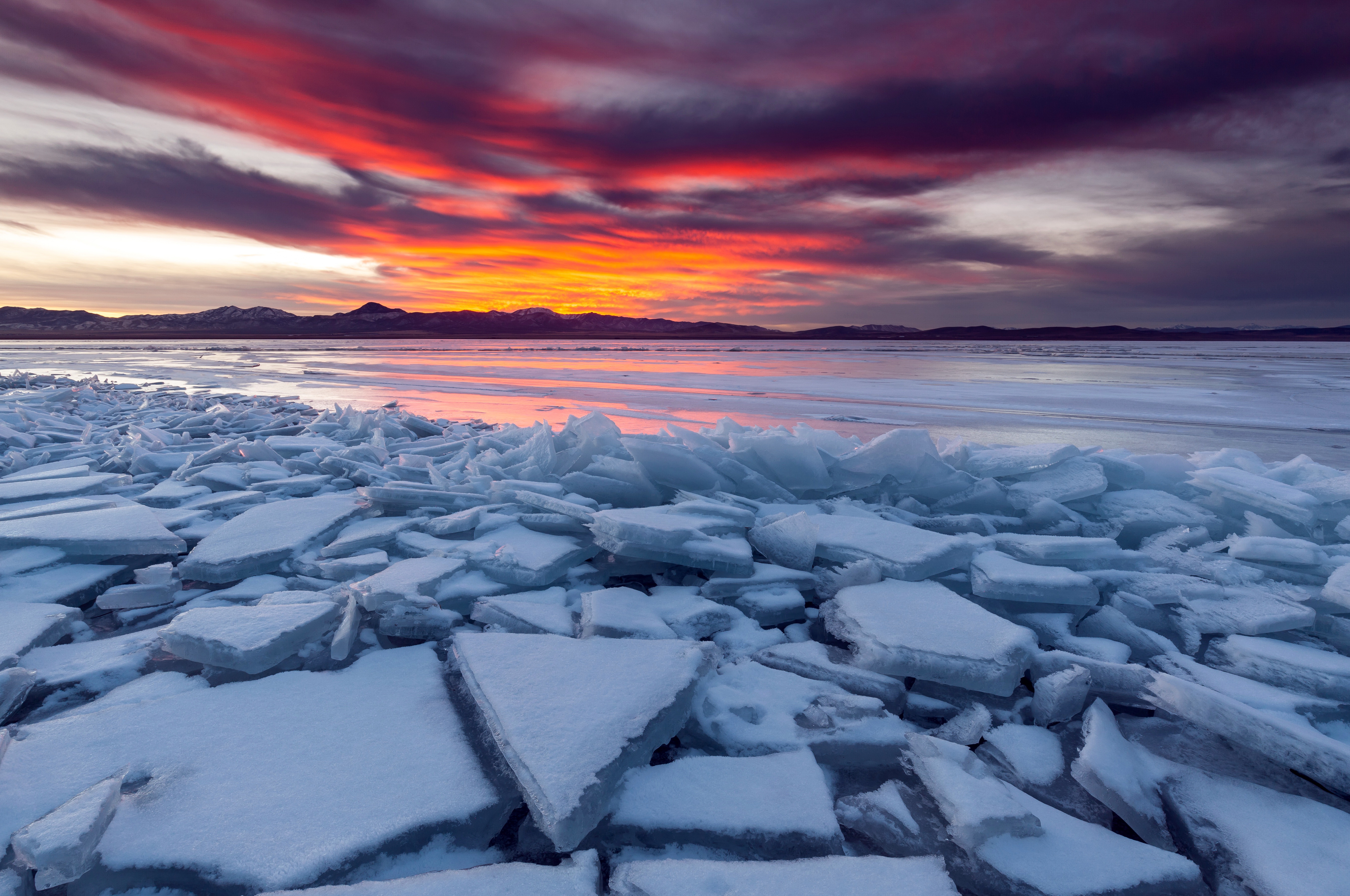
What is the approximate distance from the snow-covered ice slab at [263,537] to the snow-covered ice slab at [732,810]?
1795mm

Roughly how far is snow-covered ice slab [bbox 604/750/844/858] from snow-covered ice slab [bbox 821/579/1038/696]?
0.50 meters

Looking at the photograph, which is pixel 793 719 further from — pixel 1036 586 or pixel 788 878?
pixel 1036 586

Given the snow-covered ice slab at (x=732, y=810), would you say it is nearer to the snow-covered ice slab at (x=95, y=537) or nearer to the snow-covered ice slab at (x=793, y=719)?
the snow-covered ice slab at (x=793, y=719)

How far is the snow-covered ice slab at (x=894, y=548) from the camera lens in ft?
7.19

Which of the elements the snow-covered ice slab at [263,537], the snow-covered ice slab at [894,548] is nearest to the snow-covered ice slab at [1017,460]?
the snow-covered ice slab at [894,548]

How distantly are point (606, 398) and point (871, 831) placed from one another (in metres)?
7.77

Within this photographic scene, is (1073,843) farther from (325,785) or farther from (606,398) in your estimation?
(606,398)

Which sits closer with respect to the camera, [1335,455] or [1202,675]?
[1202,675]

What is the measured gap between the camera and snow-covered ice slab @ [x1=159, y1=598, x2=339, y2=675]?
1.58 m

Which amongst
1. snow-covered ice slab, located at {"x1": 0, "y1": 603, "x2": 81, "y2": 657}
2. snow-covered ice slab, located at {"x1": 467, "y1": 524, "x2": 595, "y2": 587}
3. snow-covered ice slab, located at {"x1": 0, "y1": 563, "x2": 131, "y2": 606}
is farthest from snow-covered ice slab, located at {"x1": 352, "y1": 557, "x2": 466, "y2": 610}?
snow-covered ice slab, located at {"x1": 0, "y1": 563, "x2": 131, "y2": 606}

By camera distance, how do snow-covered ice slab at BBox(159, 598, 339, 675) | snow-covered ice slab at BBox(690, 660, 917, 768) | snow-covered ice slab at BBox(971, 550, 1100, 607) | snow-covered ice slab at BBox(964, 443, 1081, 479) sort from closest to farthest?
snow-covered ice slab at BBox(690, 660, 917, 768), snow-covered ice slab at BBox(159, 598, 339, 675), snow-covered ice slab at BBox(971, 550, 1100, 607), snow-covered ice slab at BBox(964, 443, 1081, 479)

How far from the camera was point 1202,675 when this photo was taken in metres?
1.67

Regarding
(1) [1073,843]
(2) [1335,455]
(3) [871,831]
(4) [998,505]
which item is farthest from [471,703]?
(2) [1335,455]

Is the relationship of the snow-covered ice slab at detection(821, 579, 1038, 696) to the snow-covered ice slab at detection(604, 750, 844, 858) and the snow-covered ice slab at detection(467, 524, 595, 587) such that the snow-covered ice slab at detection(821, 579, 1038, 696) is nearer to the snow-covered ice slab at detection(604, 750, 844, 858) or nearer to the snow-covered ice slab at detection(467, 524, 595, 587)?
the snow-covered ice slab at detection(604, 750, 844, 858)
